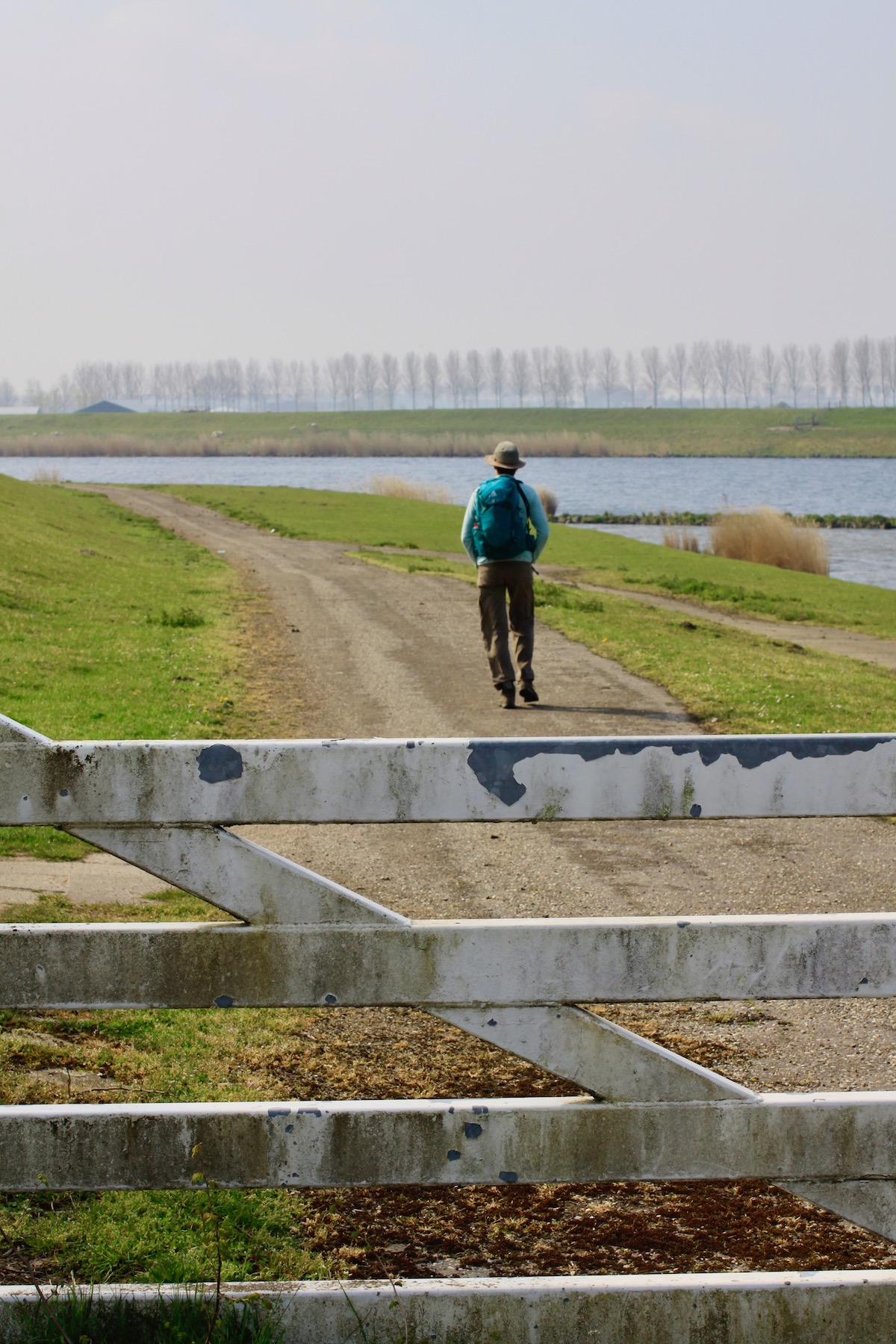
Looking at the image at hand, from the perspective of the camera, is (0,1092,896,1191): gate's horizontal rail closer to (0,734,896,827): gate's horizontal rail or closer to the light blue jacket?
(0,734,896,827): gate's horizontal rail

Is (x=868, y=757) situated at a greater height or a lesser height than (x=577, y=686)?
greater

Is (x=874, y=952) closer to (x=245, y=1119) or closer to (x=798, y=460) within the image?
(x=245, y=1119)

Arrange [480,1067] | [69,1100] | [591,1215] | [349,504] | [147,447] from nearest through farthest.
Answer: [591,1215] → [69,1100] → [480,1067] → [349,504] → [147,447]

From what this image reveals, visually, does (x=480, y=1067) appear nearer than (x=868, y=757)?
No

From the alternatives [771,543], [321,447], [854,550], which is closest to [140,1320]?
[771,543]

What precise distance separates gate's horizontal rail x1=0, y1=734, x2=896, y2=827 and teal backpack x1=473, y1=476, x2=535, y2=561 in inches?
340

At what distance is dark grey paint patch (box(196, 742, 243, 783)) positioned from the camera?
2.58m

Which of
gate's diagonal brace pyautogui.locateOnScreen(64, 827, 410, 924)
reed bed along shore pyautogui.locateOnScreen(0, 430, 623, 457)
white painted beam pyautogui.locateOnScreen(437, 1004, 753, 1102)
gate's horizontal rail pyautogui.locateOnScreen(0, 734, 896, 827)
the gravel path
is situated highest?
reed bed along shore pyautogui.locateOnScreen(0, 430, 623, 457)

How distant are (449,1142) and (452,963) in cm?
36

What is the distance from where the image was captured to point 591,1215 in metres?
3.44

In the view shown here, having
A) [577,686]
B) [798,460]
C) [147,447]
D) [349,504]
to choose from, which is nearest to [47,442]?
[147,447]

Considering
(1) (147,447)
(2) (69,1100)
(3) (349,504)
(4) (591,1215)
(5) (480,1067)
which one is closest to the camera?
(4) (591,1215)

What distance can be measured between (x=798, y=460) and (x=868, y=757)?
140 metres

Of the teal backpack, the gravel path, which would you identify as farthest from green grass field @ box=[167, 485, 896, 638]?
the teal backpack
